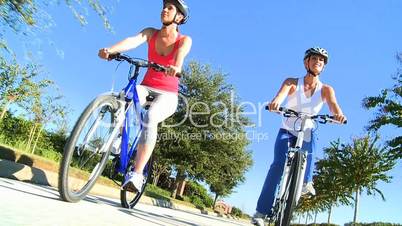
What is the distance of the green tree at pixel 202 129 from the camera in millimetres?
32531

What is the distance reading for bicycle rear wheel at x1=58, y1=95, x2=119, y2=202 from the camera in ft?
13.5

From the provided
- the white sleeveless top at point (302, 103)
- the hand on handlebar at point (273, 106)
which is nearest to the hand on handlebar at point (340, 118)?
the white sleeveless top at point (302, 103)

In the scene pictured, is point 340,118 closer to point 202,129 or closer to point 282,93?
point 282,93

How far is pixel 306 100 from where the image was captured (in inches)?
226

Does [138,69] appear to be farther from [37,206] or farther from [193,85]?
[193,85]

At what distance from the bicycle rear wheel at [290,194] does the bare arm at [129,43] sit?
2.27m

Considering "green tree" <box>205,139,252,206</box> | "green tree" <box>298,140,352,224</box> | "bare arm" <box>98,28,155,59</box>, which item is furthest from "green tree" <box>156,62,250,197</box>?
"bare arm" <box>98,28,155,59</box>

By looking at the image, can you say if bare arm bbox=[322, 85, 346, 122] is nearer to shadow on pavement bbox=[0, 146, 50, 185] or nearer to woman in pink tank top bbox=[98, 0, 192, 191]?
woman in pink tank top bbox=[98, 0, 192, 191]

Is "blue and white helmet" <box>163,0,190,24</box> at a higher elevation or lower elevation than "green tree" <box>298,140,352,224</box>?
lower

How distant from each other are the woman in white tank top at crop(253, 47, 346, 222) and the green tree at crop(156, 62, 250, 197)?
25356 mm

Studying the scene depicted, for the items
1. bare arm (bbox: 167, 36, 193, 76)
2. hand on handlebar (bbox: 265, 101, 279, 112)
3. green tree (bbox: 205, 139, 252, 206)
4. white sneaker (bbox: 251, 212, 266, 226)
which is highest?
green tree (bbox: 205, 139, 252, 206)

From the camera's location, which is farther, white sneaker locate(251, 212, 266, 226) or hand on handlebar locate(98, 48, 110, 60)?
white sneaker locate(251, 212, 266, 226)

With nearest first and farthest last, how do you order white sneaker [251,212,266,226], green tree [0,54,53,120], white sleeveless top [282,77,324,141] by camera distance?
white sneaker [251,212,266,226], white sleeveless top [282,77,324,141], green tree [0,54,53,120]

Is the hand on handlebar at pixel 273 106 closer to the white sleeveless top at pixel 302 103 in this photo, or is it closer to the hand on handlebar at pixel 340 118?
the white sleeveless top at pixel 302 103
